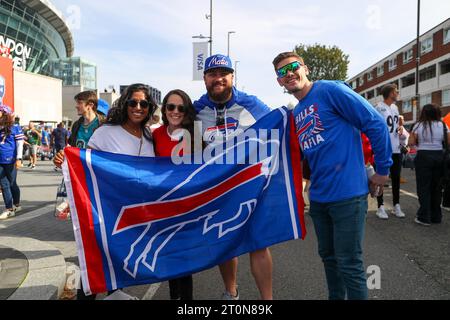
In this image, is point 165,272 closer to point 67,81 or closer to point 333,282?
point 333,282

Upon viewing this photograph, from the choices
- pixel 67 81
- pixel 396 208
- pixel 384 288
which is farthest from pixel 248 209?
pixel 67 81

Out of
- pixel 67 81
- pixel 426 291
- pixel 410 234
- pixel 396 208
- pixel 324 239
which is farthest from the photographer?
pixel 67 81

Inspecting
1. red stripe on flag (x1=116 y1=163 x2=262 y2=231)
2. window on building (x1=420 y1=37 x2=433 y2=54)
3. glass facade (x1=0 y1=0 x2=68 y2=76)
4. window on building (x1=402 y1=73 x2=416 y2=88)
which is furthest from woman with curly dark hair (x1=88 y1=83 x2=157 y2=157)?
window on building (x1=402 y1=73 x2=416 y2=88)

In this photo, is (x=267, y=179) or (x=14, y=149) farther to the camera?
(x=14, y=149)

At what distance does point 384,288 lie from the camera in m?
3.48

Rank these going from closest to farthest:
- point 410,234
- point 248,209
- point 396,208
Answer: point 248,209 < point 410,234 < point 396,208

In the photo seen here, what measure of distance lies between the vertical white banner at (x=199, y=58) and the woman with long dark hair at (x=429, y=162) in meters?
11.5

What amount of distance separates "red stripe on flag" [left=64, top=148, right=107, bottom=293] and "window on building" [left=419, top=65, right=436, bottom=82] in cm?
4240

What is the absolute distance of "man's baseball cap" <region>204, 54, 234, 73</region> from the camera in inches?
123

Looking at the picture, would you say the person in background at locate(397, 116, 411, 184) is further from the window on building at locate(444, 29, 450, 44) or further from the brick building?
the window on building at locate(444, 29, 450, 44)

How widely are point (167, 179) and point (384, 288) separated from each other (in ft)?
7.49

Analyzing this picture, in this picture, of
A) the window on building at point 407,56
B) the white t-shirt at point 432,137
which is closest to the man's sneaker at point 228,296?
the white t-shirt at point 432,137

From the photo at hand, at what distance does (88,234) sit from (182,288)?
0.87 m

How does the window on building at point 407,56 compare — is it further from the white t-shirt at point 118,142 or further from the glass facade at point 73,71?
the white t-shirt at point 118,142
